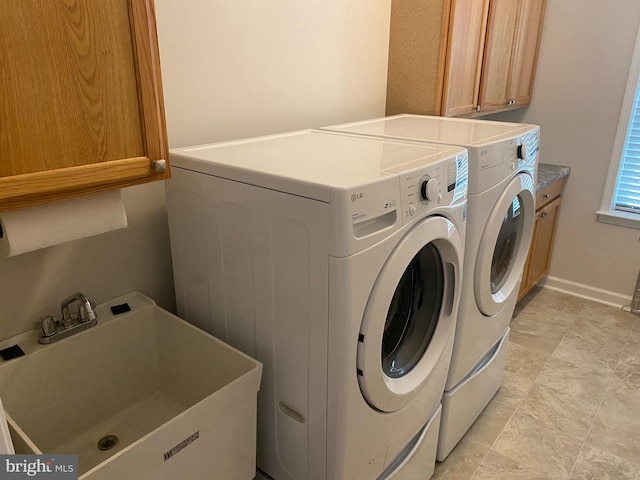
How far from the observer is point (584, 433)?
2.04 metres

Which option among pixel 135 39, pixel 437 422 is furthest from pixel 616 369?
pixel 135 39

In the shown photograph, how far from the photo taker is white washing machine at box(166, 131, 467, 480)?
1080 millimetres

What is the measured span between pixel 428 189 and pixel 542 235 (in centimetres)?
213

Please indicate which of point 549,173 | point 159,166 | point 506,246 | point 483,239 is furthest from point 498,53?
point 159,166

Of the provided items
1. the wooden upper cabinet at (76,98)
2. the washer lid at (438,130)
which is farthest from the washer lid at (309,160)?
the wooden upper cabinet at (76,98)

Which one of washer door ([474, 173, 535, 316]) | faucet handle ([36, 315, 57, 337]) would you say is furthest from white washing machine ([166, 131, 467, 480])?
faucet handle ([36, 315, 57, 337])

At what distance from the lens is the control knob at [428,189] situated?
3.96 feet

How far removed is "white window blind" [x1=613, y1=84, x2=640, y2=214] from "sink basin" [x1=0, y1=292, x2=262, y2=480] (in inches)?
108

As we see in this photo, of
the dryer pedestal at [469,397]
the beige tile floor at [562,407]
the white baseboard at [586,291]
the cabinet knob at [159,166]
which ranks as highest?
the cabinet knob at [159,166]

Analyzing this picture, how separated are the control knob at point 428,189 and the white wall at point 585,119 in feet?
7.40

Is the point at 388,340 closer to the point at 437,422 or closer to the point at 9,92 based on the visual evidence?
the point at 437,422

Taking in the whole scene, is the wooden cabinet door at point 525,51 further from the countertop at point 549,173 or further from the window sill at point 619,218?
the window sill at point 619,218

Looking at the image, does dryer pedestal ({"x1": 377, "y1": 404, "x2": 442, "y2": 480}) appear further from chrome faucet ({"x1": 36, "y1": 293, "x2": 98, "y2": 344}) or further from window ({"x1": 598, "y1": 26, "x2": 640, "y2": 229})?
window ({"x1": 598, "y1": 26, "x2": 640, "y2": 229})

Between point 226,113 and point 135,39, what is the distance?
2.47ft
